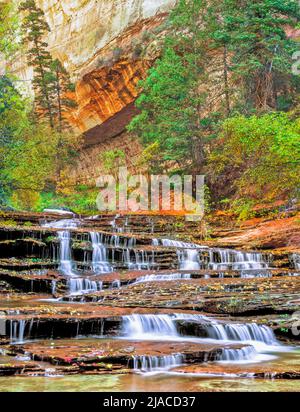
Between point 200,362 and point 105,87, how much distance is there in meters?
35.2

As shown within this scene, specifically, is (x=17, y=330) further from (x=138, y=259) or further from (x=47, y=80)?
(x=47, y=80)

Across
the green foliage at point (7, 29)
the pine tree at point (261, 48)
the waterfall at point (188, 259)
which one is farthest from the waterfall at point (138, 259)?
the pine tree at point (261, 48)

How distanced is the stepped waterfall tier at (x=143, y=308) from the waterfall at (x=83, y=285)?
0.03 meters

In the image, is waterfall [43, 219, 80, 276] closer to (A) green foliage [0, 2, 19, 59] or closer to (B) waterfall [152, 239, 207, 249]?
(B) waterfall [152, 239, 207, 249]

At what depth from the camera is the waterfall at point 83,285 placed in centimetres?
1506

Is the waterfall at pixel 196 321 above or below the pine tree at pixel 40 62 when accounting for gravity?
below

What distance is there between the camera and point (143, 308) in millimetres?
11414

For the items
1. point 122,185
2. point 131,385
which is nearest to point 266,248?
point 131,385

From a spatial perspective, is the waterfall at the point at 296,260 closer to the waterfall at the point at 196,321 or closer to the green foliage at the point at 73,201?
the waterfall at the point at 196,321

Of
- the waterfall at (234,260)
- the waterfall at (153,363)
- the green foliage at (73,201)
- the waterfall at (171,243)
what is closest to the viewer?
the waterfall at (153,363)

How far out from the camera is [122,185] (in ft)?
124

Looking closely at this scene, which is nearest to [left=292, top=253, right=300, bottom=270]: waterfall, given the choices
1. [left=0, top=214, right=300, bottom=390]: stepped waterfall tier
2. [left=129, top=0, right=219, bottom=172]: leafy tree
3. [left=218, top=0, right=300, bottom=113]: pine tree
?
[left=0, top=214, right=300, bottom=390]: stepped waterfall tier

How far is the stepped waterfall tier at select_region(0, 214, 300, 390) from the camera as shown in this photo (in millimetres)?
7801

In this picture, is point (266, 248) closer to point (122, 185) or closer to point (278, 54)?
point (278, 54)
